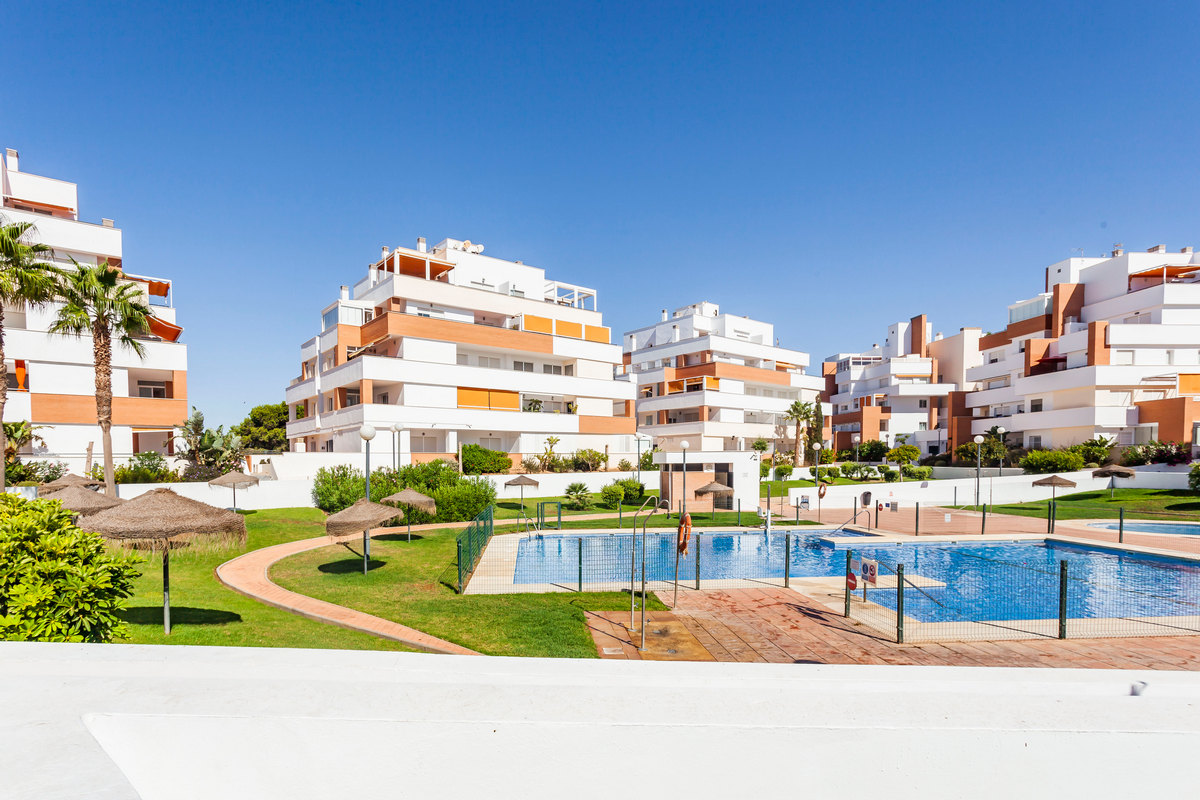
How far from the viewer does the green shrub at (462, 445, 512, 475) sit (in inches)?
1366

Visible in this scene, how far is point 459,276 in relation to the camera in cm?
4338

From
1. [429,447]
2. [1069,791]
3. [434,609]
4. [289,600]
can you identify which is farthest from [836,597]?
[429,447]

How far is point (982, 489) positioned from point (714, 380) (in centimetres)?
2255

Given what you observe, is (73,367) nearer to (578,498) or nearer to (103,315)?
(103,315)

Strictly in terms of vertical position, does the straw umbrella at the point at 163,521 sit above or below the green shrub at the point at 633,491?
above

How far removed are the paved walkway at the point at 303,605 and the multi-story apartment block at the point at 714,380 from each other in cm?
3704

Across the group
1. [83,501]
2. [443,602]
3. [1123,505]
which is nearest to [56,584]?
[443,602]

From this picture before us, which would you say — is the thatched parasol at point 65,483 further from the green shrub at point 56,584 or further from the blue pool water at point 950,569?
the green shrub at point 56,584

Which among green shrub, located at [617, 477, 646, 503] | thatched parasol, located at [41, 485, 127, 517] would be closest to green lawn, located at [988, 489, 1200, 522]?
green shrub, located at [617, 477, 646, 503]

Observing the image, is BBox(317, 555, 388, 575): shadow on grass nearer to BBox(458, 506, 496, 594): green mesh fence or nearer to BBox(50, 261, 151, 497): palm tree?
BBox(458, 506, 496, 594): green mesh fence

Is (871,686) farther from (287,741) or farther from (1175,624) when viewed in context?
(1175,624)

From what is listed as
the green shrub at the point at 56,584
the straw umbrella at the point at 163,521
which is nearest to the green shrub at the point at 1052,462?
the straw umbrella at the point at 163,521

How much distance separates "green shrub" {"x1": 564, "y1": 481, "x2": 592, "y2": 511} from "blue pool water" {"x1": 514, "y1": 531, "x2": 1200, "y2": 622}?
9076 mm

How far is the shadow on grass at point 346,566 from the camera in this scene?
15.4 meters
